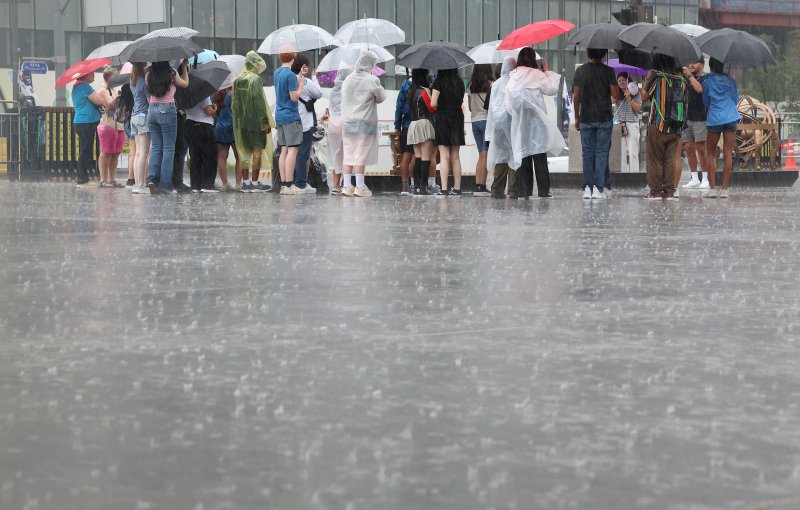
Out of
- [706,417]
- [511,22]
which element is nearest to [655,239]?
[706,417]

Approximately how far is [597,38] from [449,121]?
2118mm

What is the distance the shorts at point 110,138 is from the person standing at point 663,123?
24.7 ft

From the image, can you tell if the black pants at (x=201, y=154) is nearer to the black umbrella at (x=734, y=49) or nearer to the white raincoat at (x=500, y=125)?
the white raincoat at (x=500, y=125)

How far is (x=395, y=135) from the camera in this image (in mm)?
21812

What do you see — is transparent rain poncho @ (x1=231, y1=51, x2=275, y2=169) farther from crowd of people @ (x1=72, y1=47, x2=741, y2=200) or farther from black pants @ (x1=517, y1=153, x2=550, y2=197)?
black pants @ (x1=517, y1=153, x2=550, y2=197)

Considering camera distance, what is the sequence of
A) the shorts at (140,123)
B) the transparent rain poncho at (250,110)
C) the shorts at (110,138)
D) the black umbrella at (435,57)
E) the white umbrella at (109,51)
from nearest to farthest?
the black umbrella at (435,57)
the shorts at (140,123)
the transparent rain poncho at (250,110)
the shorts at (110,138)
the white umbrella at (109,51)

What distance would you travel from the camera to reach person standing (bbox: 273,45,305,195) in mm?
18625

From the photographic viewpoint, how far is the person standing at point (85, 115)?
21.7m

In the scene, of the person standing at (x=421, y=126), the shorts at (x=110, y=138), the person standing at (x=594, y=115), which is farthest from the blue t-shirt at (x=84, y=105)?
the person standing at (x=594, y=115)

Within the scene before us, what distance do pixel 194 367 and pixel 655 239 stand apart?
6.53 meters

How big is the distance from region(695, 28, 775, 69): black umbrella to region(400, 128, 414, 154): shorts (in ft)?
12.0

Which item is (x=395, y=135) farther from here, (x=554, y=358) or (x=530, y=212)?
(x=554, y=358)

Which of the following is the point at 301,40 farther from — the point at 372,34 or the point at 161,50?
the point at 161,50

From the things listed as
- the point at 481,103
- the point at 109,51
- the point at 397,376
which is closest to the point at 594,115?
the point at 481,103
